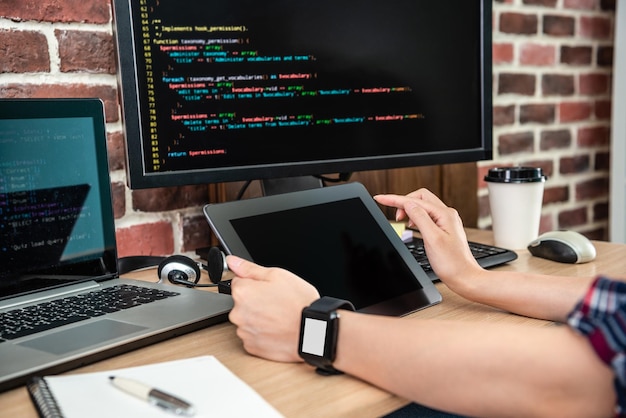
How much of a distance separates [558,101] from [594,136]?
207mm

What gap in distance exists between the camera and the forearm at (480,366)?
55cm

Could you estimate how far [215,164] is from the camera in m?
0.97

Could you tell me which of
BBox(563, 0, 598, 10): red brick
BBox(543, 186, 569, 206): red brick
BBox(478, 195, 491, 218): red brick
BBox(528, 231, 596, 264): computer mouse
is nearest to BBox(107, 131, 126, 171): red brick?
BBox(528, 231, 596, 264): computer mouse

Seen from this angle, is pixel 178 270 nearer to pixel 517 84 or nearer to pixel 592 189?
pixel 517 84

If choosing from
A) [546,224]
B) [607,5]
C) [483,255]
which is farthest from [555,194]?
[483,255]

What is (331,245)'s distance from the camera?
871 mm

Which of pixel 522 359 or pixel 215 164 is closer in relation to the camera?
pixel 522 359

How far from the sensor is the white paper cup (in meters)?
1.16

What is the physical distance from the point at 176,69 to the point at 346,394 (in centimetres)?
51

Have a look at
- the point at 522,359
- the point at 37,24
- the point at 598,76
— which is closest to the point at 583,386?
the point at 522,359

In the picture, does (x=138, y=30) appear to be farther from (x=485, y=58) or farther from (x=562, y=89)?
(x=562, y=89)

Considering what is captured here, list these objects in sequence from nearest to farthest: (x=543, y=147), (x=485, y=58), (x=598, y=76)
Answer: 1. (x=485, y=58)
2. (x=543, y=147)
3. (x=598, y=76)

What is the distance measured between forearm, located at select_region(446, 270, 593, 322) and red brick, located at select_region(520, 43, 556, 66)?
976mm

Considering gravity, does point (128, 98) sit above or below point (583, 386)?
above
